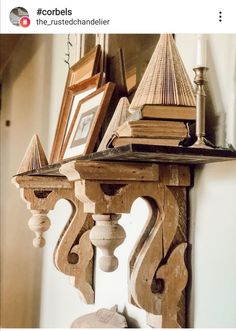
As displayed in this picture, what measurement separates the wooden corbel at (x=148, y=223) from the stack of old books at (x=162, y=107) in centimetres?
6

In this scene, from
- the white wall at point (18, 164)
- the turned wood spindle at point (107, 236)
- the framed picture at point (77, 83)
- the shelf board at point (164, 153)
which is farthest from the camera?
the white wall at point (18, 164)

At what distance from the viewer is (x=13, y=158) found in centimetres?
208

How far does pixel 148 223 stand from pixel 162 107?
0.19 metres

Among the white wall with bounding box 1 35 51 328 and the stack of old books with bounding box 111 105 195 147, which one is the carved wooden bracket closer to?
the stack of old books with bounding box 111 105 195 147

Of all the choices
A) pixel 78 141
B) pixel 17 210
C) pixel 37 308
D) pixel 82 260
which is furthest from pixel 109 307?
pixel 17 210

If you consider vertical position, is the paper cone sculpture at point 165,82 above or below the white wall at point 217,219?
above

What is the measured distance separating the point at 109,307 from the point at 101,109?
412 millimetres

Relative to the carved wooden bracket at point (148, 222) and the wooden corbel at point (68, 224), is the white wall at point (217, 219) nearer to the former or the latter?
the carved wooden bracket at point (148, 222)

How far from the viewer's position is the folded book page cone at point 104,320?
868 mm

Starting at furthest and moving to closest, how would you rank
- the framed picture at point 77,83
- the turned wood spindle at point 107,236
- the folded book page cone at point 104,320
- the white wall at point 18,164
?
the white wall at point 18,164 < the framed picture at point 77,83 < the folded book page cone at point 104,320 < the turned wood spindle at point 107,236

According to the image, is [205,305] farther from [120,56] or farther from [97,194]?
[120,56]
